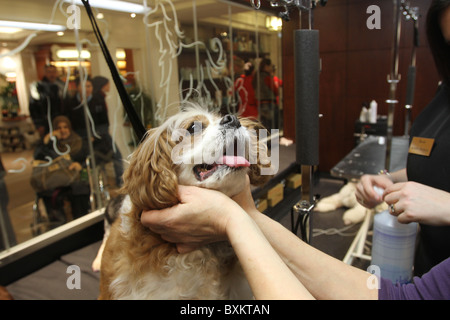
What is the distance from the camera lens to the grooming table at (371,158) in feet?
5.70

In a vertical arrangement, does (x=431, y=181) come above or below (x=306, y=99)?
below

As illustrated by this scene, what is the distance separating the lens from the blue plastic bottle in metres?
0.83

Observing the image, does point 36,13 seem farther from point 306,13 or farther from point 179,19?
point 306,13

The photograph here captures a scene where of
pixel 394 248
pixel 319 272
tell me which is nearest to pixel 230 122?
pixel 319 272

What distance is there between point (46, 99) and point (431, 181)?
276cm

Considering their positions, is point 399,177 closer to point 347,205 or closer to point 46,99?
point 347,205

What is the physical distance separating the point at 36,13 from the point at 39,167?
1.22 metres

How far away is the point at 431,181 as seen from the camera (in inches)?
36.2

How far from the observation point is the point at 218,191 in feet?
2.38

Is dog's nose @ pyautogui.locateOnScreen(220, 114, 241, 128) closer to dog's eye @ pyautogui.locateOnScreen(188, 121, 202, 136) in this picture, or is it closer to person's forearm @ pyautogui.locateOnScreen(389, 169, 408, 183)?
dog's eye @ pyautogui.locateOnScreen(188, 121, 202, 136)

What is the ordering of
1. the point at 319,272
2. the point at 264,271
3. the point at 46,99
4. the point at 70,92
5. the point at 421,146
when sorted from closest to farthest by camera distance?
1. the point at 264,271
2. the point at 319,272
3. the point at 421,146
4. the point at 46,99
5. the point at 70,92

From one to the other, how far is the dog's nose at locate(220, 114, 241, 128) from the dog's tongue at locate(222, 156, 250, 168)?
0.09 m

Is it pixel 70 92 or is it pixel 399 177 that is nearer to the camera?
pixel 399 177
